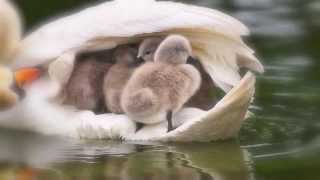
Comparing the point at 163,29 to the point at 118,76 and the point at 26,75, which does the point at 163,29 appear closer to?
the point at 118,76

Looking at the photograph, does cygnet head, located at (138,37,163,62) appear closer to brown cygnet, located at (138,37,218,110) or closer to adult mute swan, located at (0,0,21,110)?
brown cygnet, located at (138,37,218,110)

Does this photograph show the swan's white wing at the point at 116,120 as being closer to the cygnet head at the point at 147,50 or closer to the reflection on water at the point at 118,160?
the reflection on water at the point at 118,160

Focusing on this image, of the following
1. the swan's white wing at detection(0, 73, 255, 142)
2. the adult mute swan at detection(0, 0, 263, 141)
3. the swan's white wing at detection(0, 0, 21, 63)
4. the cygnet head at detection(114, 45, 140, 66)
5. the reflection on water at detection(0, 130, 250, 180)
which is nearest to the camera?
the reflection on water at detection(0, 130, 250, 180)

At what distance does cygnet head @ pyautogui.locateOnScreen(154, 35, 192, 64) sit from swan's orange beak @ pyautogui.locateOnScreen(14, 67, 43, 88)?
44 centimetres

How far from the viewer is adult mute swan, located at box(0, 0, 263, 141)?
15.8 ft

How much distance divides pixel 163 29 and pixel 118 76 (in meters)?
0.20

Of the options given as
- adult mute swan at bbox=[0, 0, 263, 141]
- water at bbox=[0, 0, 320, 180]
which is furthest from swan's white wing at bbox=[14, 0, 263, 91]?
water at bbox=[0, 0, 320, 180]

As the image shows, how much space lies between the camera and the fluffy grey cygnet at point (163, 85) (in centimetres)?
477

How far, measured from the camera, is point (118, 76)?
16.0ft

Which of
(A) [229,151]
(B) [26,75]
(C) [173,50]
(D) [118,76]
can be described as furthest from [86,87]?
Result: (A) [229,151]

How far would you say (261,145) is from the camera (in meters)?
4.81

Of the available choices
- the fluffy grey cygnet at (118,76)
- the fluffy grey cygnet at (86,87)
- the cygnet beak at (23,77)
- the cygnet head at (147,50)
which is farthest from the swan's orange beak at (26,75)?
the cygnet head at (147,50)

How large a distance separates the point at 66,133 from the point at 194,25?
54 cm

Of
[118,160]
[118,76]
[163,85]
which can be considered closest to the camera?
[118,160]
